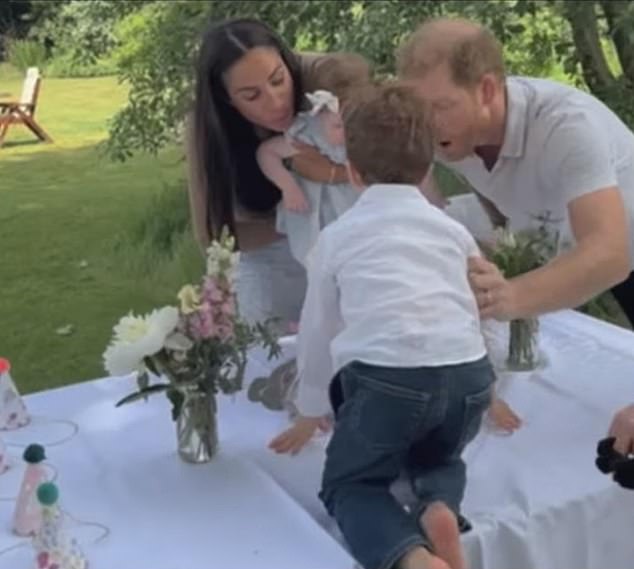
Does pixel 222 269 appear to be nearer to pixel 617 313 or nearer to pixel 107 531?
pixel 107 531

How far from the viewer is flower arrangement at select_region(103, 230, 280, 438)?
1594 millimetres

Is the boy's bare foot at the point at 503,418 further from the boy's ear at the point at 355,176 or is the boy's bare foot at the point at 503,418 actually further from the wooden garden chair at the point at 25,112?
the wooden garden chair at the point at 25,112

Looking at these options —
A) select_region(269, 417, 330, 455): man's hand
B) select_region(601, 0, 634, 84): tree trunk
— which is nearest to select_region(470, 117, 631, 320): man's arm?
select_region(269, 417, 330, 455): man's hand

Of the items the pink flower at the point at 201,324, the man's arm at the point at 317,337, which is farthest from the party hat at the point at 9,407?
the man's arm at the point at 317,337

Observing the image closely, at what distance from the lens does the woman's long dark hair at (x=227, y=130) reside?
219 cm

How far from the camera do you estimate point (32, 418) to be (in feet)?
6.16

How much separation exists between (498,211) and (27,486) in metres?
1.10

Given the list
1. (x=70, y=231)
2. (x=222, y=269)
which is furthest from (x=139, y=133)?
(x=222, y=269)

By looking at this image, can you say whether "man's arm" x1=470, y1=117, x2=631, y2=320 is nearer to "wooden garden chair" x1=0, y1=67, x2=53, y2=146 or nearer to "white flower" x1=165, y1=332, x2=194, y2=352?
"white flower" x1=165, y1=332, x2=194, y2=352

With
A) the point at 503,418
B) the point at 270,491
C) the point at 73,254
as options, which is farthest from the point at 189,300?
the point at 73,254

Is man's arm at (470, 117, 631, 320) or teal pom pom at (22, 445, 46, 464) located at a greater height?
man's arm at (470, 117, 631, 320)

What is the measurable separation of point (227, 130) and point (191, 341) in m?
0.83

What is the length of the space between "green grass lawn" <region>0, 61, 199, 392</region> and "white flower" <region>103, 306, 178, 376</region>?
2332mm

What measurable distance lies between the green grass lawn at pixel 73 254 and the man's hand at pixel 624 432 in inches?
102
